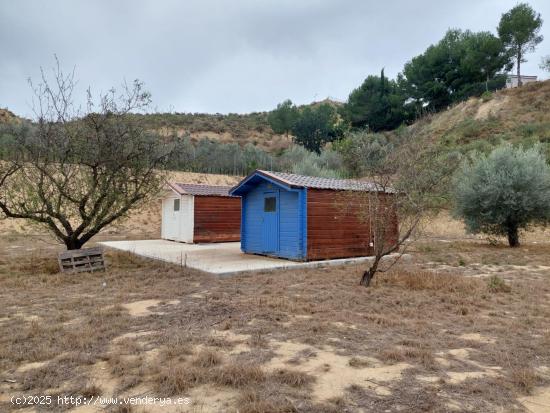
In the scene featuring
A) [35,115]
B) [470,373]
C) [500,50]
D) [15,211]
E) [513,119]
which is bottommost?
[470,373]

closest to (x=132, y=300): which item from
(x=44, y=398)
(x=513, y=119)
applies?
(x=44, y=398)

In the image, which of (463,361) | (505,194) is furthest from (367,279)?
(505,194)

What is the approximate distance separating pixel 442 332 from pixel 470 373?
1.17 m

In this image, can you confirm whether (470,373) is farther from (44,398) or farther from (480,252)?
(480,252)

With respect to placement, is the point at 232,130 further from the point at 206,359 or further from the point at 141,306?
the point at 206,359

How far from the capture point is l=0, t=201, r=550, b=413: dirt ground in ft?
9.41

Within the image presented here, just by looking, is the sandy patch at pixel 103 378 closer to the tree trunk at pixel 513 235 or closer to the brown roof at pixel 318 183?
the brown roof at pixel 318 183

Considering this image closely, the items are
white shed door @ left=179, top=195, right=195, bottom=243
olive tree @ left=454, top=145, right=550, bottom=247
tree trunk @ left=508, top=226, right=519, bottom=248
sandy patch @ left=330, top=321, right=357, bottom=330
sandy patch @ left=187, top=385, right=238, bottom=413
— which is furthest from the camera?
white shed door @ left=179, top=195, right=195, bottom=243

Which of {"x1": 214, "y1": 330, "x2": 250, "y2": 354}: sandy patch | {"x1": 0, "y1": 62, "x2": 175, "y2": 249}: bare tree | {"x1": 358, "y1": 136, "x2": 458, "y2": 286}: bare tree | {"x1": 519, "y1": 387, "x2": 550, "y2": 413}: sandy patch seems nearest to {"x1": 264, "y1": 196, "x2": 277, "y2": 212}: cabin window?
{"x1": 0, "y1": 62, "x2": 175, "y2": 249}: bare tree

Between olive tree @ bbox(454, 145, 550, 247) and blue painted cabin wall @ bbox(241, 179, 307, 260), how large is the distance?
23.3 ft

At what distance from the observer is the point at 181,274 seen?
8086mm

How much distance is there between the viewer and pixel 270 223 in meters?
11.0

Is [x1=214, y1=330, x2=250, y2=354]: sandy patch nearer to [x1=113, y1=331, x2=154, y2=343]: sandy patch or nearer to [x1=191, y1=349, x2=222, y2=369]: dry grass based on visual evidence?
[x1=191, y1=349, x2=222, y2=369]: dry grass

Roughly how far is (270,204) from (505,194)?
25.9 feet
